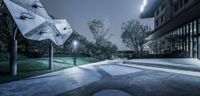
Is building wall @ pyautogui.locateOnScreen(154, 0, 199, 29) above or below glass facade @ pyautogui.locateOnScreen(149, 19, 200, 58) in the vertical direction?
above

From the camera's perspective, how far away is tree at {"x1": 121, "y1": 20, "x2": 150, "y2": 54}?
48.0 metres

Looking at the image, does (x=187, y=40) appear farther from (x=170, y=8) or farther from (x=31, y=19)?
(x=31, y=19)

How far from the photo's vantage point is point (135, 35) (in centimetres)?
4872

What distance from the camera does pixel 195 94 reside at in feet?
21.7

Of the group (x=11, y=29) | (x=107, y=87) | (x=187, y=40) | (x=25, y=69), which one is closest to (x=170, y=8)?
(x=187, y=40)

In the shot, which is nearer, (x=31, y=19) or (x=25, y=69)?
(x=31, y=19)

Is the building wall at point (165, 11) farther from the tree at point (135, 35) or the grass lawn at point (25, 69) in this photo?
the grass lawn at point (25, 69)

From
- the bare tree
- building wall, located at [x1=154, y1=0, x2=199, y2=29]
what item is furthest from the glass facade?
the bare tree

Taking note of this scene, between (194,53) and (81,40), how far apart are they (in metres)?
28.2

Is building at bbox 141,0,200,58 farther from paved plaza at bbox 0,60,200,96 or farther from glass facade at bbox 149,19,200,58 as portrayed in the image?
paved plaza at bbox 0,60,200,96

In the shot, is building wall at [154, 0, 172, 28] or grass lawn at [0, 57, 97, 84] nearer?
grass lawn at [0, 57, 97, 84]

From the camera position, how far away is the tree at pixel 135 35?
4800 cm

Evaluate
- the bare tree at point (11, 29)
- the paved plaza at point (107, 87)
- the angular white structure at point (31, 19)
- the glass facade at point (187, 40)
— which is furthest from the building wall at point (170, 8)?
the bare tree at point (11, 29)

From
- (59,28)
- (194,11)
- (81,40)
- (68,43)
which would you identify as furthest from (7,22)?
(81,40)
